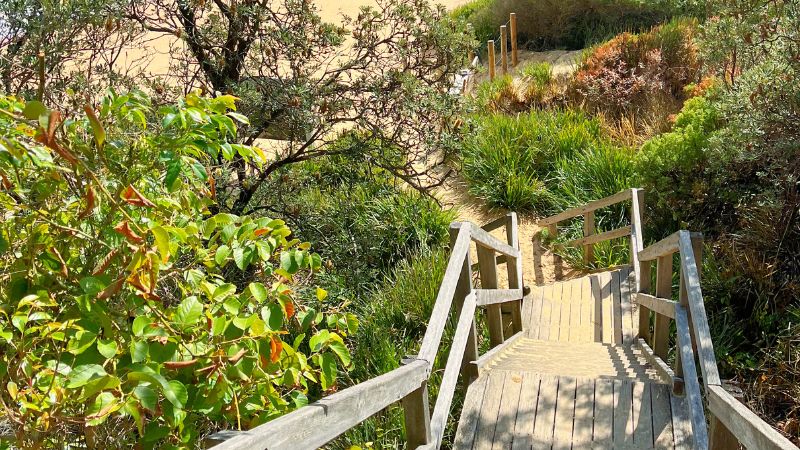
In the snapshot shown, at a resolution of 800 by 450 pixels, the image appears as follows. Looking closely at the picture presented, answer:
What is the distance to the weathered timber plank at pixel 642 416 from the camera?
4.36 m

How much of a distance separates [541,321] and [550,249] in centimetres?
309

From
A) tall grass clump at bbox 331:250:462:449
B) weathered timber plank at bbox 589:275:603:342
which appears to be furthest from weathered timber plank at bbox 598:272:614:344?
tall grass clump at bbox 331:250:462:449

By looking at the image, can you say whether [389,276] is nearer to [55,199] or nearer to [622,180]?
[622,180]

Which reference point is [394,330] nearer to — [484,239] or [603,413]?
[484,239]

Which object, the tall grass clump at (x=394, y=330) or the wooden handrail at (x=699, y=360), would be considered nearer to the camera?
the wooden handrail at (x=699, y=360)

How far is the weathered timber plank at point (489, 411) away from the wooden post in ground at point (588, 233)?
16.7 ft

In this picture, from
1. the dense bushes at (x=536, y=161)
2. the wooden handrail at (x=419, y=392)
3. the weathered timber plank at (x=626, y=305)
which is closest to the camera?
the wooden handrail at (x=419, y=392)

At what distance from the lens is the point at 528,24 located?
19938 millimetres

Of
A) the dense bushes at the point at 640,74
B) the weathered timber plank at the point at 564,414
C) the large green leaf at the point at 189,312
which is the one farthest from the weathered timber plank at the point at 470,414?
the dense bushes at the point at 640,74

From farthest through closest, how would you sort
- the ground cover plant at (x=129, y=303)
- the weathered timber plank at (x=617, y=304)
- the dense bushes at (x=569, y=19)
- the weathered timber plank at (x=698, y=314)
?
the dense bushes at (x=569, y=19), the weathered timber plank at (x=617, y=304), the weathered timber plank at (x=698, y=314), the ground cover plant at (x=129, y=303)

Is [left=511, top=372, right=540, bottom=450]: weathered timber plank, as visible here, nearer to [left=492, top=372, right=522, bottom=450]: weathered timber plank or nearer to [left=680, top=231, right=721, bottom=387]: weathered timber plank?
[left=492, top=372, right=522, bottom=450]: weathered timber plank

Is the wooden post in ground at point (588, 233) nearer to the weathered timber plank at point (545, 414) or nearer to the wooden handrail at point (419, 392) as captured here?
the wooden handrail at point (419, 392)

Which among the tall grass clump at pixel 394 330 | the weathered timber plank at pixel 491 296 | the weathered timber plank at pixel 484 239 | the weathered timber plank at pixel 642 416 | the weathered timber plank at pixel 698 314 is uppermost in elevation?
the weathered timber plank at pixel 484 239

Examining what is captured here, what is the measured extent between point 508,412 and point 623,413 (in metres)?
0.66
